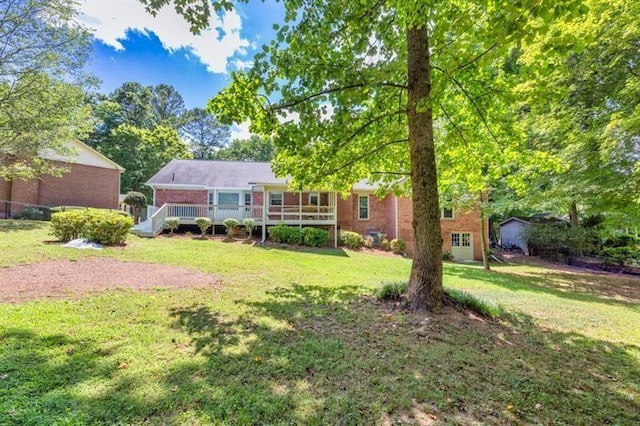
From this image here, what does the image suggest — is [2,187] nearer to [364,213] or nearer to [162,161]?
[162,161]

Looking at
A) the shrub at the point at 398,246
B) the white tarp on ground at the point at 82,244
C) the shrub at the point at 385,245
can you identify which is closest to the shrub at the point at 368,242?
the shrub at the point at 385,245

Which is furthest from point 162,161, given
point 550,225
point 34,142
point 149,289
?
point 550,225

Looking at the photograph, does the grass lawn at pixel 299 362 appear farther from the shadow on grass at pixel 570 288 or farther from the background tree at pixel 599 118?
the background tree at pixel 599 118

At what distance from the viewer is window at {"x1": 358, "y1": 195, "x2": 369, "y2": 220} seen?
22.0 meters

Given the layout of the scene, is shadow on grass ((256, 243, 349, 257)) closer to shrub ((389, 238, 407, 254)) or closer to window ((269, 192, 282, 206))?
shrub ((389, 238, 407, 254))

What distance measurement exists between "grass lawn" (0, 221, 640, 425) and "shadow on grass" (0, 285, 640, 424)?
0.6 inches

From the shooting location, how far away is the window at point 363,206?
22.0m

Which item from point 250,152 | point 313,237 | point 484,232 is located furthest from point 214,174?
point 250,152

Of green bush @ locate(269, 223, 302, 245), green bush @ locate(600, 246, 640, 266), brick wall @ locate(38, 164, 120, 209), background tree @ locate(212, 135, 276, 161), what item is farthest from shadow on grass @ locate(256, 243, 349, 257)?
background tree @ locate(212, 135, 276, 161)

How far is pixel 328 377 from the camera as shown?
3.38 metres

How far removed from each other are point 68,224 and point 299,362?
12.3m

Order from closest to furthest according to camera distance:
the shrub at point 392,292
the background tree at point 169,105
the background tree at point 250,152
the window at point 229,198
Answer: the shrub at point 392,292
the window at point 229,198
the background tree at point 250,152
the background tree at point 169,105

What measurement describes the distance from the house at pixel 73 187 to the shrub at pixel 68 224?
32.1 ft

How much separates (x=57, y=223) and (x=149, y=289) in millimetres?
7953
